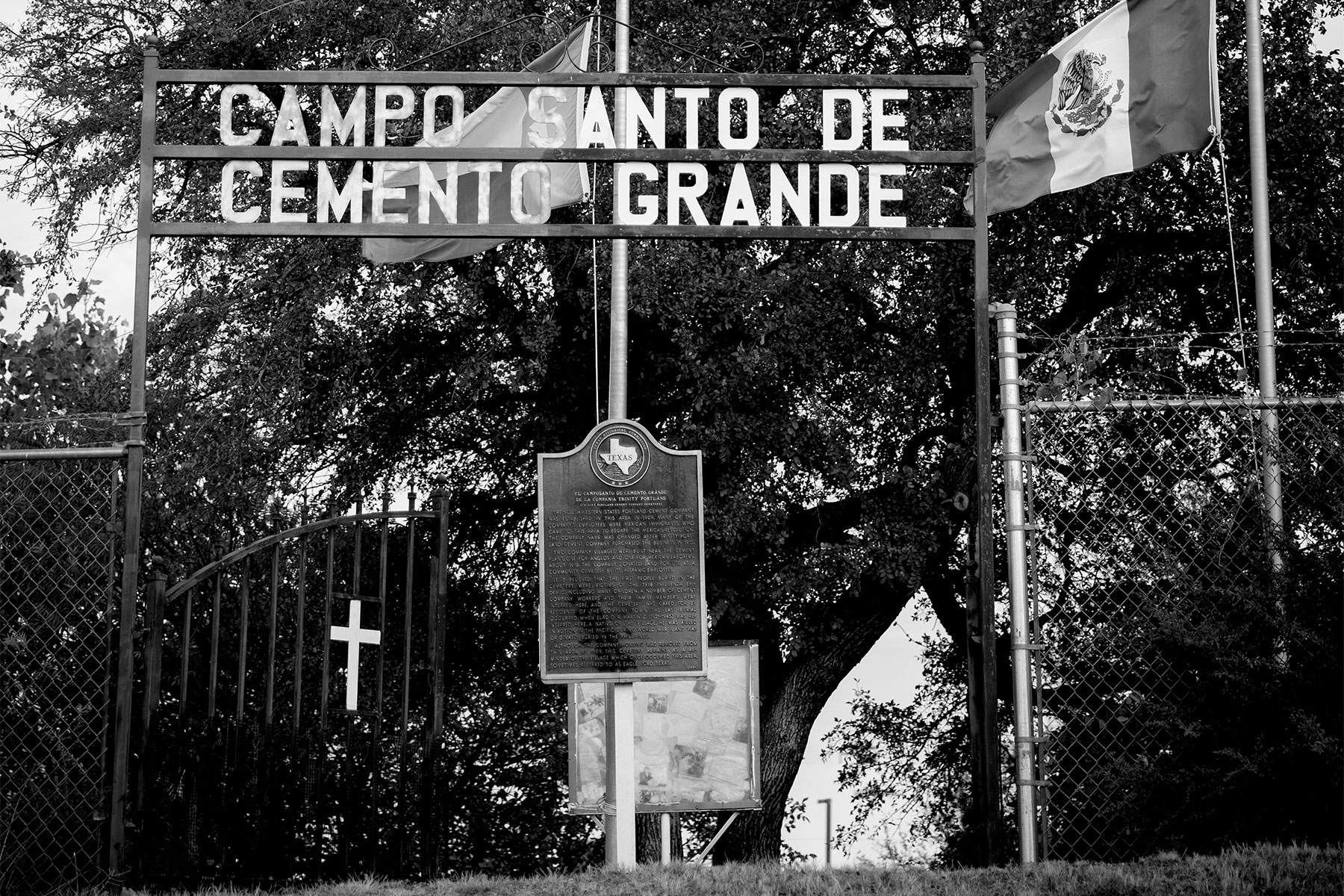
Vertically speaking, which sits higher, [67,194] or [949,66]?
[949,66]

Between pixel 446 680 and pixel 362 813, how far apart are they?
20.1 ft

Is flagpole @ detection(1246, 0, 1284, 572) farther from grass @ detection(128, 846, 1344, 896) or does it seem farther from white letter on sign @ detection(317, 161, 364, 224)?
white letter on sign @ detection(317, 161, 364, 224)

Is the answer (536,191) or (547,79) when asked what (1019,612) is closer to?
(536,191)

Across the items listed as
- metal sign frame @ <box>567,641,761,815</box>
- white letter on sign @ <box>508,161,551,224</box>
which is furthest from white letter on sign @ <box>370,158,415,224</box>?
metal sign frame @ <box>567,641,761,815</box>

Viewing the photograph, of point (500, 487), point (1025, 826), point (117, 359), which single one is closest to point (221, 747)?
point (1025, 826)

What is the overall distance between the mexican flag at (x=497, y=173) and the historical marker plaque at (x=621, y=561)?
5.93ft

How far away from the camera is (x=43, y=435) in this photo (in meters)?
13.3

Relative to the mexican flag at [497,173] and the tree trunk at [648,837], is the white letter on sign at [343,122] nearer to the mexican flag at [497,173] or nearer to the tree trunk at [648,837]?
the mexican flag at [497,173]

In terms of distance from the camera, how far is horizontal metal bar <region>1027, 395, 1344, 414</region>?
8945 millimetres

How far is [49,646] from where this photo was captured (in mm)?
12172

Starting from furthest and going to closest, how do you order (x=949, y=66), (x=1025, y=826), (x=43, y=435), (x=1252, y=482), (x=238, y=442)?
(x=949, y=66) < (x=238, y=442) < (x=43, y=435) < (x=1252, y=482) < (x=1025, y=826)

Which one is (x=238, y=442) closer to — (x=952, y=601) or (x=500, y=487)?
(x=500, y=487)

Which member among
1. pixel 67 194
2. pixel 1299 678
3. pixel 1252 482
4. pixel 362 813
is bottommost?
pixel 362 813

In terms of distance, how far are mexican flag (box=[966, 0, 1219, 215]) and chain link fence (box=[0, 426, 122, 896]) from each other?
6.58 metres
